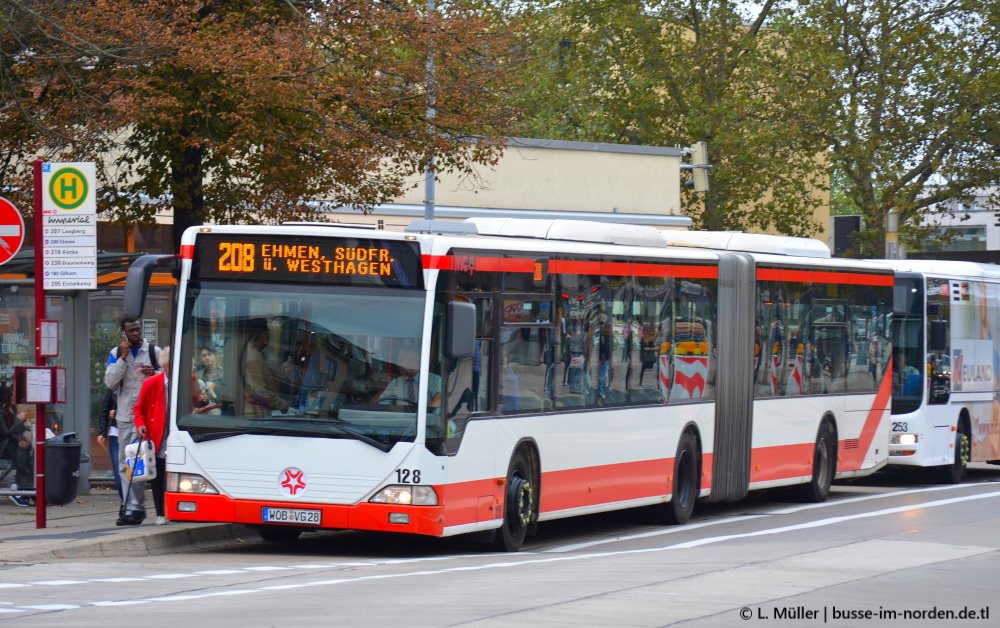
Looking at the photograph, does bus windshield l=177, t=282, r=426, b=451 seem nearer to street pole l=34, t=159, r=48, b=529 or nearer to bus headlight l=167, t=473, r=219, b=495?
bus headlight l=167, t=473, r=219, b=495

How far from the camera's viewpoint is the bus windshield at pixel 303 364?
12133 mm

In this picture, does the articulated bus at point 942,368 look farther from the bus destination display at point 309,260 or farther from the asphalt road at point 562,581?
the bus destination display at point 309,260

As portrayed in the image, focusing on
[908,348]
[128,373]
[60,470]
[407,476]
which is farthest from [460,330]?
[908,348]

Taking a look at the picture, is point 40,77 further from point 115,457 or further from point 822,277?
point 822,277

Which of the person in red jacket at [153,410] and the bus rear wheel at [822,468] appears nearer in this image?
the person in red jacket at [153,410]

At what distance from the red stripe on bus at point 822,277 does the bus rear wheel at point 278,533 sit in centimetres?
679

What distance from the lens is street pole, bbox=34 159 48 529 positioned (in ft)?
43.5

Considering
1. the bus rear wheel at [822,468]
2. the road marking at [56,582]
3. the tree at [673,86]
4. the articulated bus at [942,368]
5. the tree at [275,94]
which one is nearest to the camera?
the road marking at [56,582]

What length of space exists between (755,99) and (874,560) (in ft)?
117

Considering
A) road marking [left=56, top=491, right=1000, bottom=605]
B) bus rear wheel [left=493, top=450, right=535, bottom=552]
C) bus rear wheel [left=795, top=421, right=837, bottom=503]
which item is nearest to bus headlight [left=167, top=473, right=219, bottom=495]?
road marking [left=56, top=491, right=1000, bottom=605]

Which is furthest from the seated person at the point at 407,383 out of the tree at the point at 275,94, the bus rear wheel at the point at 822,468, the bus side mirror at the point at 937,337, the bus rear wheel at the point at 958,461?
the bus rear wheel at the point at 958,461

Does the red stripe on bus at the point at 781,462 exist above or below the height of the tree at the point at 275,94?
below

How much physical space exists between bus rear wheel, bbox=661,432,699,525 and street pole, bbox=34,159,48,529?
640 cm

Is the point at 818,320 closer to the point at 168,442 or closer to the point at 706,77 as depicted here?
the point at 168,442
